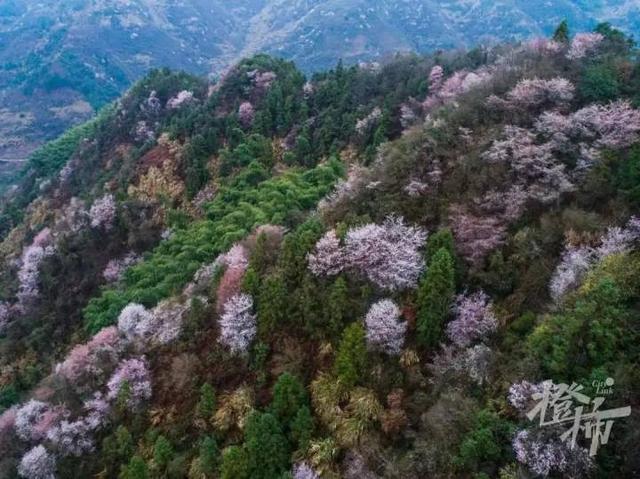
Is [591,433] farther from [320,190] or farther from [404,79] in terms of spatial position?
[404,79]

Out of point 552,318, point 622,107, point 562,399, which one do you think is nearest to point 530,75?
point 622,107

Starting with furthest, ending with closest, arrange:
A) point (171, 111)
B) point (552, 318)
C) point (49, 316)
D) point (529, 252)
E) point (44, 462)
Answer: point (171, 111) < point (49, 316) < point (44, 462) < point (529, 252) < point (552, 318)

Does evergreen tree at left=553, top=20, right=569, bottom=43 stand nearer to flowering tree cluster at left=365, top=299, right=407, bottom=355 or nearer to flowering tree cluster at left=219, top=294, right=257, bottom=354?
flowering tree cluster at left=365, top=299, right=407, bottom=355

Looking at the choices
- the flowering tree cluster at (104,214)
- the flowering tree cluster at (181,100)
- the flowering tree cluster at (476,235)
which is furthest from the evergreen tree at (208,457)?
the flowering tree cluster at (181,100)

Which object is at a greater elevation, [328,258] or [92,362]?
[328,258]

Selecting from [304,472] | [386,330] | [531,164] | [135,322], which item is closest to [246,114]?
[135,322]

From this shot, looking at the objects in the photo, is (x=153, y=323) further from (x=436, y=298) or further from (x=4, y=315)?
(x=4, y=315)

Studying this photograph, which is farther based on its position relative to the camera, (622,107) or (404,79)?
(404,79)
